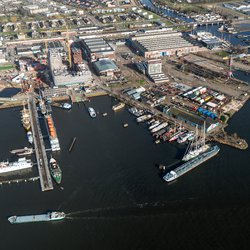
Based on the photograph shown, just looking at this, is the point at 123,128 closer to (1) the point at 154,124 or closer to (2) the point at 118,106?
(1) the point at 154,124

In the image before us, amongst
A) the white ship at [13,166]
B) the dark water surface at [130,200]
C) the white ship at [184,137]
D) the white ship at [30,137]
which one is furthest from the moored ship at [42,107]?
the white ship at [184,137]

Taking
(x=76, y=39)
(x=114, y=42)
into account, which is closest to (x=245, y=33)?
(x=114, y=42)

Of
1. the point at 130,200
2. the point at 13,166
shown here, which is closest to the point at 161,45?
the point at 13,166

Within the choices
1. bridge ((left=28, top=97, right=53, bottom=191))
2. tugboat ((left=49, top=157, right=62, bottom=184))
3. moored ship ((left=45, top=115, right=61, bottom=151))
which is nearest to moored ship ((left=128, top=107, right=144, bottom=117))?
moored ship ((left=45, top=115, right=61, bottom=151))

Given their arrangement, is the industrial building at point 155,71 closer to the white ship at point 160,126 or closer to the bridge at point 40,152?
the white ship at point 160,126

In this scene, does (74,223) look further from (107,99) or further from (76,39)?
(76,39)

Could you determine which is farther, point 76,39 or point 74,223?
point 76,39

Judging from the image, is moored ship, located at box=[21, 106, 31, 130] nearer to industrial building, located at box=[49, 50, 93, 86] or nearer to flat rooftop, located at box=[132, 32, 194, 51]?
industrial building, located at box=[49, 50, 93, 86]
